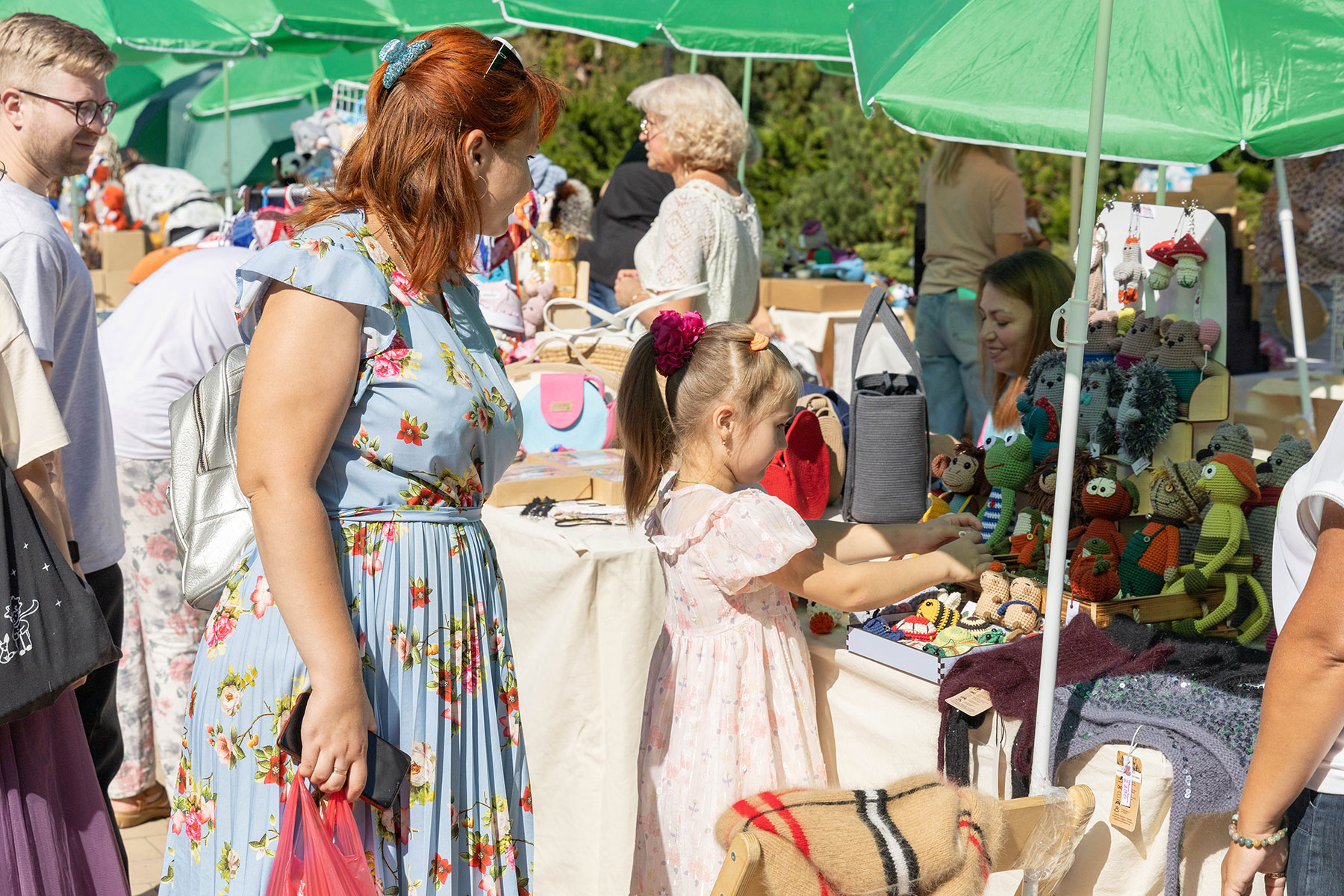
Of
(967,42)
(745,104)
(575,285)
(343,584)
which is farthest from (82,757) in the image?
(745,104)

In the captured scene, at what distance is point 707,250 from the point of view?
3643 mm

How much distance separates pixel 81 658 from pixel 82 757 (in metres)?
0.31

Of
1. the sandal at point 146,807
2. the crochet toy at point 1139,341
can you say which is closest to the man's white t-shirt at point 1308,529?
the crochet toy at point 1139,341

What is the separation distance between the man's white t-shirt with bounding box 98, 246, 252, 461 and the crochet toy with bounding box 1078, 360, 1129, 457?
7.03 feet

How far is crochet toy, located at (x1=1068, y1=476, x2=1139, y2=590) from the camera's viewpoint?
2.24 meters

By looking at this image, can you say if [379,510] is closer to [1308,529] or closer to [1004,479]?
[1308,529]

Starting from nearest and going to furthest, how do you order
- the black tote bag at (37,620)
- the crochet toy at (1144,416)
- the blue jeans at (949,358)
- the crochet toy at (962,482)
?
the black tote bag at (37,620) < the crochet toy at (1144,416) < the crochet toy at (962,482) < the blue jeans at (949,358)

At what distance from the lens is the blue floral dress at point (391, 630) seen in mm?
1421

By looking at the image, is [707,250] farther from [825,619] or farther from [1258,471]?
[1258,471]

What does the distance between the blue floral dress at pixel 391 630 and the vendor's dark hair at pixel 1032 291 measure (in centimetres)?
166

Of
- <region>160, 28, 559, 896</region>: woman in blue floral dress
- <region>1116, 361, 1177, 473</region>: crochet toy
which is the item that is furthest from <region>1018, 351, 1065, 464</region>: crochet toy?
<region>160, 28, 559, 896</region>: woman in blue floral dress

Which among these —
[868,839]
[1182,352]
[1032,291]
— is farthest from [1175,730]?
[1032,291]

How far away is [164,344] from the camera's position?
305 centimetres

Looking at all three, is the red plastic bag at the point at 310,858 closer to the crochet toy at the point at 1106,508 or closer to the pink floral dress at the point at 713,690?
the pink floral dress at the point at 713,690
